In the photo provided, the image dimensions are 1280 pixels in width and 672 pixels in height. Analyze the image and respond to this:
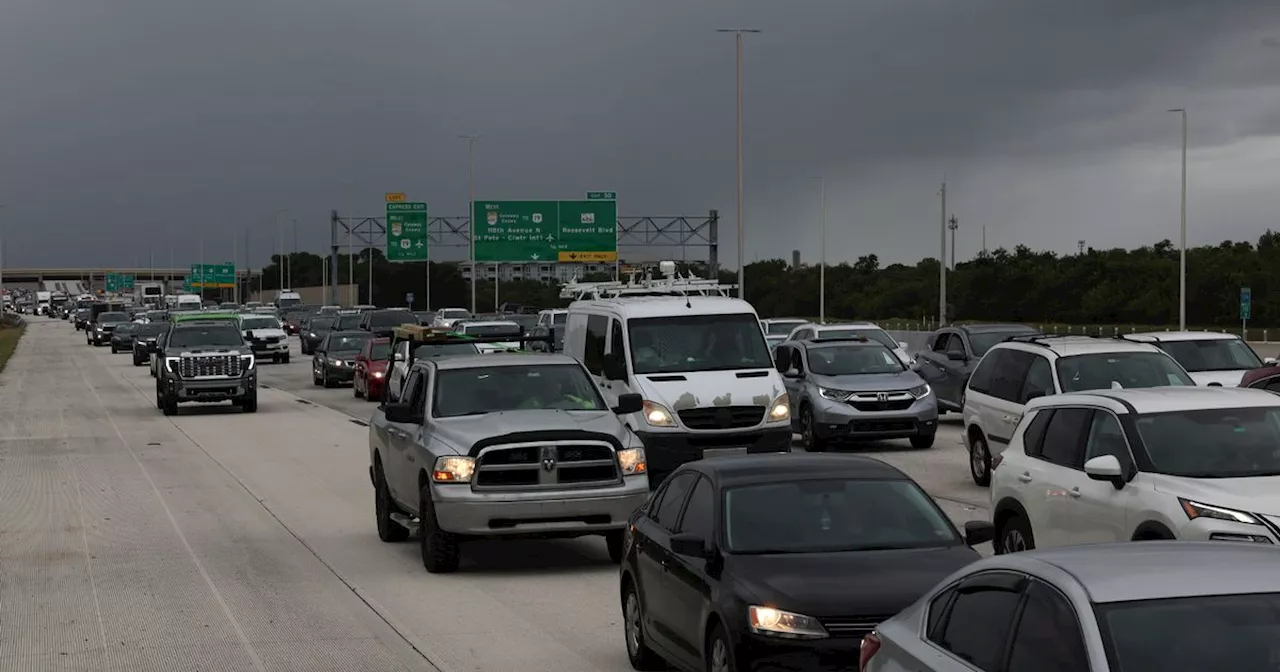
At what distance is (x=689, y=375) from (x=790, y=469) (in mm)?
11014

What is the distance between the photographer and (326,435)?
102 feet

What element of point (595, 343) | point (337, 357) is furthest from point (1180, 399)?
point (337, 357)

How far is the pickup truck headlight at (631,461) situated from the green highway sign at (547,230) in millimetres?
58739

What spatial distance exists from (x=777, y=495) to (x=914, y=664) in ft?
11.0

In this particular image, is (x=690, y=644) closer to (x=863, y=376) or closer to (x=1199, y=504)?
(x=1199, y=504)

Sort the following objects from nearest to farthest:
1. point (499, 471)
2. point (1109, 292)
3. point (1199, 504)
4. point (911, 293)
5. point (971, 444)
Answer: point (1199, 504) → point (499, 471) → point (971, 444) → point (1109, 292) → point (911, 293)

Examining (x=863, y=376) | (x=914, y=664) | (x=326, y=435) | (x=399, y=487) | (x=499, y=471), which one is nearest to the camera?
(x=914, y=664)

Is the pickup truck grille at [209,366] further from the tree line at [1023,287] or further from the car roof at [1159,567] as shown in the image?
the tree line at [1023,287]

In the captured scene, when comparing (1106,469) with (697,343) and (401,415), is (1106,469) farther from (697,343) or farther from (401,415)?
(697,343)

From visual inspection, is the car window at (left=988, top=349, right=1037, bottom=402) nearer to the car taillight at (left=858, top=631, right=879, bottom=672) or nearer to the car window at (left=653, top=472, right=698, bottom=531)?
the car window at (left=653, top=472, right=698, bottom=531)

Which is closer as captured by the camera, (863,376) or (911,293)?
(863,376)

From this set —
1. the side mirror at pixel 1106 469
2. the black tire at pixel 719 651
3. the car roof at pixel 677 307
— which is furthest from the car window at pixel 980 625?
the car roof at pixel 677 307

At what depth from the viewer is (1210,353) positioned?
25.4 metres

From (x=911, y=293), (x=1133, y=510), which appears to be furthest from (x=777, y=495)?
(x=911, y=293)
